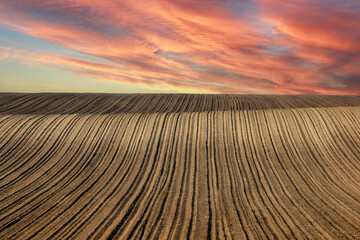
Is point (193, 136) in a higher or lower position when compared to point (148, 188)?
higher

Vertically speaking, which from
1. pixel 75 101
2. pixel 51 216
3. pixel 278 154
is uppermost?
pixel 75 101

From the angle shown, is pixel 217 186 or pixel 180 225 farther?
pixel 217 186

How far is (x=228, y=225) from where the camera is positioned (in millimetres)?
10188

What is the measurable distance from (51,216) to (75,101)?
90.8ft

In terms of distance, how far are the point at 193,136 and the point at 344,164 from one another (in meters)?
9.47

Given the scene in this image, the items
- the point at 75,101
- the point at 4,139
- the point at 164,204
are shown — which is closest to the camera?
the point at 164,204

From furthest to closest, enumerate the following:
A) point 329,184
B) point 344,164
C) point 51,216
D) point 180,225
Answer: point 344,164
point 329,184
point 51,216
point 180,225

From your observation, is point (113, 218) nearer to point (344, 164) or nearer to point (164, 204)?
point (164, 204)

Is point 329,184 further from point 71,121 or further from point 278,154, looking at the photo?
point 71,121

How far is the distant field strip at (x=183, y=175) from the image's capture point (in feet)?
33.3

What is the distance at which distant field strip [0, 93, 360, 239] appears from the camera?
10164 millimetres

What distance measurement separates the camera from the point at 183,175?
15.3m

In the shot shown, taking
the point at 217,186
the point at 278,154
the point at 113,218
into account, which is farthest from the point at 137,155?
the point at 278,154

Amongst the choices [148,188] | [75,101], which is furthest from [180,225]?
[75,101]
